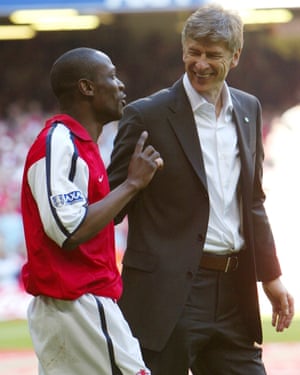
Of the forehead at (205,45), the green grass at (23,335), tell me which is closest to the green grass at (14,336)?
the green grass at (23,335)

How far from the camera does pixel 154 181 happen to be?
14.0ft

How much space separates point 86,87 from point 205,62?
0.65 m

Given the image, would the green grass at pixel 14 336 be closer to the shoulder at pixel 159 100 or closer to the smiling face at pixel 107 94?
the shoulder at pixel 159 100

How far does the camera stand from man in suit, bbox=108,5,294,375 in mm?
4215

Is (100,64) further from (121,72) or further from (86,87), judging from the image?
(121,72)

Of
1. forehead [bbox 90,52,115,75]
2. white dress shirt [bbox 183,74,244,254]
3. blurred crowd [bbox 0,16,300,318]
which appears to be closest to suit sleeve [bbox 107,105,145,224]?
white dress shirt [bbox 183,74,244,254]

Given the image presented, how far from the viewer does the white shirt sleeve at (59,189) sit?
350 centimetres

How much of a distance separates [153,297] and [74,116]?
0.84 meters

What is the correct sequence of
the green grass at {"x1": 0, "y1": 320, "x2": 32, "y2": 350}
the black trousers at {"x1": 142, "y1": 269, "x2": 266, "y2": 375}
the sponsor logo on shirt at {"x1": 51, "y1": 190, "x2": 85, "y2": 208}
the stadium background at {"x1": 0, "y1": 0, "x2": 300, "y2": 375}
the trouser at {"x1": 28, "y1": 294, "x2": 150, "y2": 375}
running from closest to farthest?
the sponsor logo on shirt at {"x1": 51, "y1": 190, "x2": 85, "y2": 208} → the trouser at {"x1": 28, "y1": 294, "x2": 150, "y2": 375} → the black trousers at {"x1": 142, "y1": 269, "x2": 266, "y2": 375} → the green grass at {"x1": 0, "y1": 320, "x2": 32, "y2": 350} → the stadium background at {"x1": 0, "y1": 0, "x2": 300, "y2": 375}

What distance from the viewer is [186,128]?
4.34m

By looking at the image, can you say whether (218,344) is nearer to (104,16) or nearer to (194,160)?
(194,160)

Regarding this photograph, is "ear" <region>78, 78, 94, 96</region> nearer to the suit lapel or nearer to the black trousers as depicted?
the suit lapel

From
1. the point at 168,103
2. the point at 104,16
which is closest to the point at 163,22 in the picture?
the point at 104,16

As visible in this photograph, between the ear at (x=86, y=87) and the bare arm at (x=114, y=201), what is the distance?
0.27m
